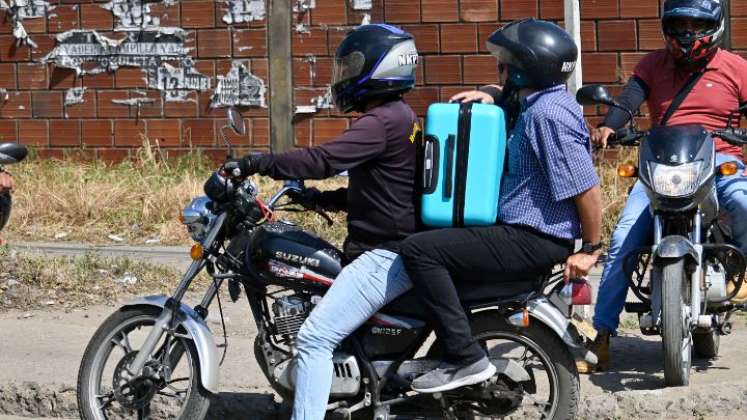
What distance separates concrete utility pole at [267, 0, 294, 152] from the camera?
9984mm

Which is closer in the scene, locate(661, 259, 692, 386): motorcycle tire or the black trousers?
the black trousers

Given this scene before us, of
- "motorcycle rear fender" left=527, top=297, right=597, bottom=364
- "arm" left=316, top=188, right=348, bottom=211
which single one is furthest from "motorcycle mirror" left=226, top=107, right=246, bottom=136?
"motorcycle rear fender" left=527, top=297, right=597, bottom=364

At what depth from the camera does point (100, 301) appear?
23.7 ft

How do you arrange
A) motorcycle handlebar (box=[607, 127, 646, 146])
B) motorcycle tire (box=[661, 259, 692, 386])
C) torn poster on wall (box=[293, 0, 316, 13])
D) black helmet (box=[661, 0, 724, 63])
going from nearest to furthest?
motorcycle tire (box=[661, 259, 692, 386]), motorcycle handlebar (box=[607, 127, 646, 146]), black helmet (box=[661, 0, 724, 63]), torn poster on wall (box=[293, 0, 316, 13])

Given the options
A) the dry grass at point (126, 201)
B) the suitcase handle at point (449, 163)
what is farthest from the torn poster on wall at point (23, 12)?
the suitcase handle at point (449, 163)

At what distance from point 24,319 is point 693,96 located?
3.81 metres

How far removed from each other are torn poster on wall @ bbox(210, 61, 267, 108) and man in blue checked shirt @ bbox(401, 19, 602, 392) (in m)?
5.57

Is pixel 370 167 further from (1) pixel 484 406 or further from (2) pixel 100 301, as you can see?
(2) pixel 100 301

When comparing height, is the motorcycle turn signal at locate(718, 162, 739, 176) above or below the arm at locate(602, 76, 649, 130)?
below

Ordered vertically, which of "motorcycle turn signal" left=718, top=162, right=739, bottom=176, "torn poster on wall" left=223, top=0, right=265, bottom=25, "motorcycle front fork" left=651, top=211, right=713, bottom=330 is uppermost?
"torn poster on wall" left=223, top=0, right=265, bottom=25

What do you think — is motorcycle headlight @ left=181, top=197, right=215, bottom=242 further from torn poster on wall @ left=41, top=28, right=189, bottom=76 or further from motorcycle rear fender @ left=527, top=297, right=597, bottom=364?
torn poster on wall @ left=41, top=28, right=189, bottom=76

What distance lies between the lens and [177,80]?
10250mm

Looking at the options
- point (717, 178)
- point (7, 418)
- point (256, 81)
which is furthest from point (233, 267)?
point (256, 81)

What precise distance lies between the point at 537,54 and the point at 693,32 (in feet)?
4.55
